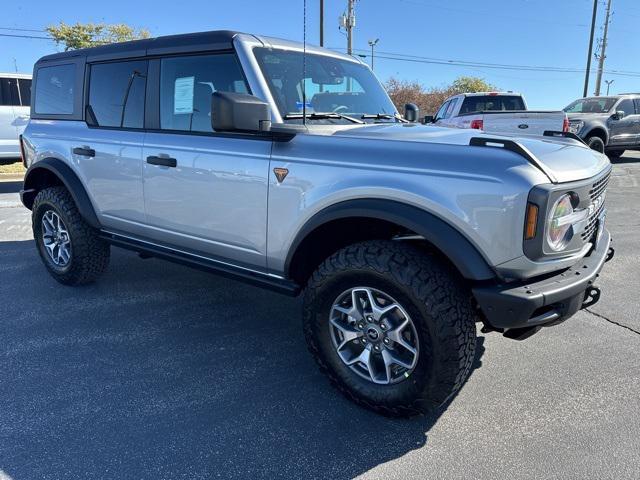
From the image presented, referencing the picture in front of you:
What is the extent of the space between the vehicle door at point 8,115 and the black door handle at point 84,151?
27.0ft

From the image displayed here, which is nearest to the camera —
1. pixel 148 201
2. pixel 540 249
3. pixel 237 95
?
pixel 540 249

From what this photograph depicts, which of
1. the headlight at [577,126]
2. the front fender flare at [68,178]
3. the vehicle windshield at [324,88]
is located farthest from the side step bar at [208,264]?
the headlight at [577,126]

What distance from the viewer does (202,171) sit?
3.13m

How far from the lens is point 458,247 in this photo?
224cm

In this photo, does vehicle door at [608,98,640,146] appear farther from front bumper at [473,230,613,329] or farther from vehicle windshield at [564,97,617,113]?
front bumper at [473,230,613,329]

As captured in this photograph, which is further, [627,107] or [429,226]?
[627,107]

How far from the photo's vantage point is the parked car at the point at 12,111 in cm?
1066

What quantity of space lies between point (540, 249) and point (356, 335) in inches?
40.6

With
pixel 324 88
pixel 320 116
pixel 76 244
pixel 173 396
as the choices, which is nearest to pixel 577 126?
pixel 324 88

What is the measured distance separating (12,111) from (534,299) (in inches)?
465

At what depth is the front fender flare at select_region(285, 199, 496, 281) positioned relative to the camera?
2.22 metres

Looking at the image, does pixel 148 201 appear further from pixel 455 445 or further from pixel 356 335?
pixel 455 445

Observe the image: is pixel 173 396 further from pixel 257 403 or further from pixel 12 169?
pixel 12 169

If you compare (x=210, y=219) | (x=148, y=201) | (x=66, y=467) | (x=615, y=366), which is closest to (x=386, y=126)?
(x=210, y=219)
